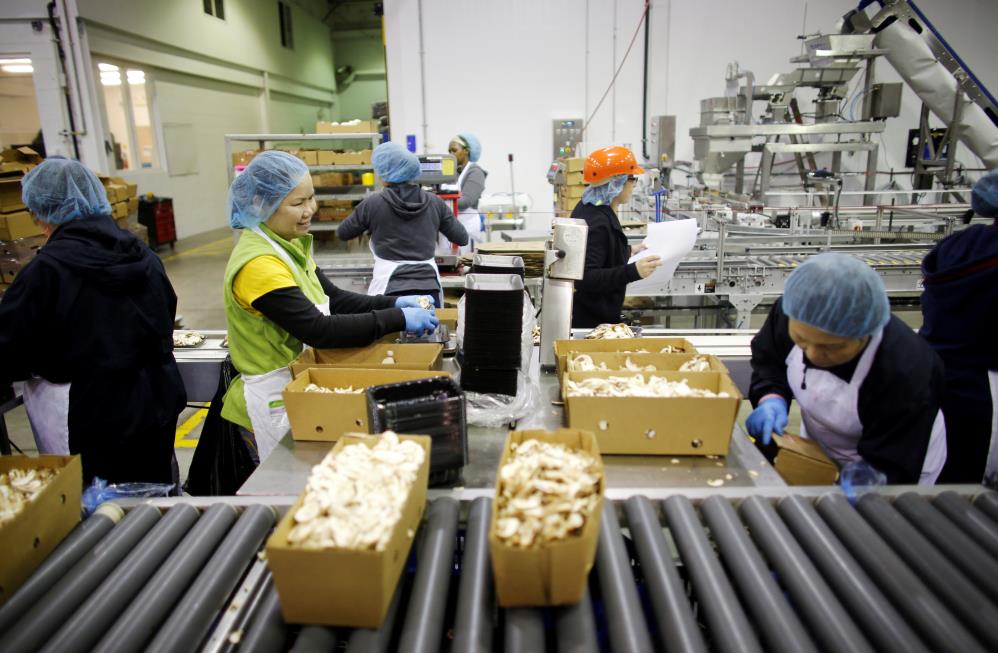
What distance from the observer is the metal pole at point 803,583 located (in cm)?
88

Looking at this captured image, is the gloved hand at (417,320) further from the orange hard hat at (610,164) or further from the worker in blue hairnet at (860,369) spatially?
the orange hard hat at (610,164)

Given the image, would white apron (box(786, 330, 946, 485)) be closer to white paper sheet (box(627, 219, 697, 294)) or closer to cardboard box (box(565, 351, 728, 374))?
cardboard box (box(565, 351, 728, 374))

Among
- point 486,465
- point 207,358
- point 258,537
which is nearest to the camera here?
point 258,537

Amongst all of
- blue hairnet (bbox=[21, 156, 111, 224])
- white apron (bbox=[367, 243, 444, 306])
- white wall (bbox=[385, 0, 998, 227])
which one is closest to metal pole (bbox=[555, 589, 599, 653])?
blue hairnet (bbox=[21, 156, 111, 224])

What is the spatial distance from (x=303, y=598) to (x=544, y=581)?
0.36m

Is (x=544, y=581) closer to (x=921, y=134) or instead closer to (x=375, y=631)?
(x=375, y=631)

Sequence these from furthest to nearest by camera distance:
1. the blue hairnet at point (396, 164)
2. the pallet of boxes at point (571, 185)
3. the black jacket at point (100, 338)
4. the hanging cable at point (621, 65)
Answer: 1. the hanging cable at point (621, 65)
2. the pallet of boxes at point (571, 185)
3. the blue hairnet at point (396, 164)
4. the black jacket at point (100, 338)

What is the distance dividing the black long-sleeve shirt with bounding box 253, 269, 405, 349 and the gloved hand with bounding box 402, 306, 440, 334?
2cm

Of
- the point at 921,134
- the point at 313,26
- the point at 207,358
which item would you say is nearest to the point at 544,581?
the point at 207,358

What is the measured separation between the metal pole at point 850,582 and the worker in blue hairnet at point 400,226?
243 centimetres

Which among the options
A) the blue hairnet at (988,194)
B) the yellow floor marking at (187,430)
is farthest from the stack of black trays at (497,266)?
the yellow floor marking at (187,430)

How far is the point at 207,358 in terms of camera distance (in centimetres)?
256

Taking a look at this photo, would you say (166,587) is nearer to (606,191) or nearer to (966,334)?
(966,334)

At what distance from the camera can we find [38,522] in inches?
41.4
